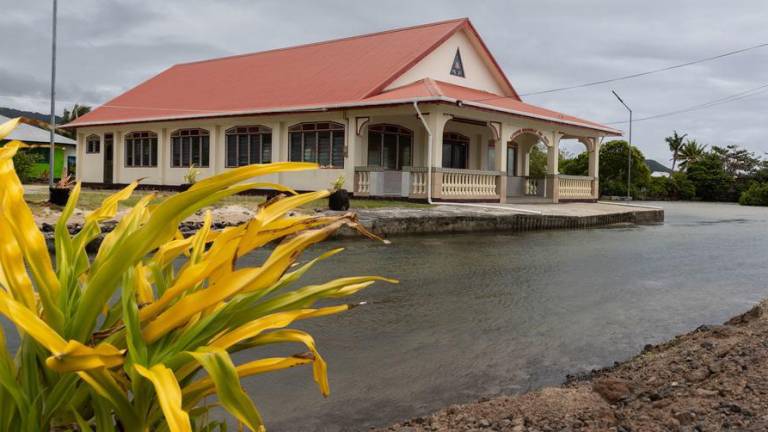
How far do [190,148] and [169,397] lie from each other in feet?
83.7

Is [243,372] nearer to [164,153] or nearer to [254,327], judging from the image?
[254,327]

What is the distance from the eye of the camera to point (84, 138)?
29.8 m

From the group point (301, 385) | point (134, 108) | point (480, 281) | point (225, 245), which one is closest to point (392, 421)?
point (301, 385)

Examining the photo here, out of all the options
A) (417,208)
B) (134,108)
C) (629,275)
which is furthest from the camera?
(134,108)

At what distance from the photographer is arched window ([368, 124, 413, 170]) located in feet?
74.6

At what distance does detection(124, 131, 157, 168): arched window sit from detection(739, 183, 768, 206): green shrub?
34.0 metres

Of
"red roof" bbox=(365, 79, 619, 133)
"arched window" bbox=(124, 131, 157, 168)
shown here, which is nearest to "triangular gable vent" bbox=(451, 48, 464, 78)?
"red roof" bbox=(365, 79, 619, 133)

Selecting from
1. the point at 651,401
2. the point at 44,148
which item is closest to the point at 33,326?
the point at 651,401

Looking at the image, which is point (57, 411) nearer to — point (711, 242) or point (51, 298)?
point (51, 298)

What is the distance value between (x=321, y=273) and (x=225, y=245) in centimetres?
709

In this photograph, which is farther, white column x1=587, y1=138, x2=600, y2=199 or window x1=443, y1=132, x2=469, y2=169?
white column x1=587, y1=138, x2=600, y2=199

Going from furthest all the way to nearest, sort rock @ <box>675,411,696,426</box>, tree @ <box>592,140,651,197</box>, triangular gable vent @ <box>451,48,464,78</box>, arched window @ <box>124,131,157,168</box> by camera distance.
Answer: tree @ <box>592,140,651,197</box> < arched window @ <box>124,131,157,168</box> < triangular gable vent @ <box>451,48,464,78</box> < rock @ <box>675,411,696,426</box>

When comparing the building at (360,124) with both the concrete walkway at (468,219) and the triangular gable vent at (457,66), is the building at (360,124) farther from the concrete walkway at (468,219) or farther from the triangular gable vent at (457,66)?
the concrete walkway at (468,219)

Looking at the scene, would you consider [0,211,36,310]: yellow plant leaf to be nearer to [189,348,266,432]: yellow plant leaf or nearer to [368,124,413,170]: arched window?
[189,348,266,432]: yellow plant leaf
